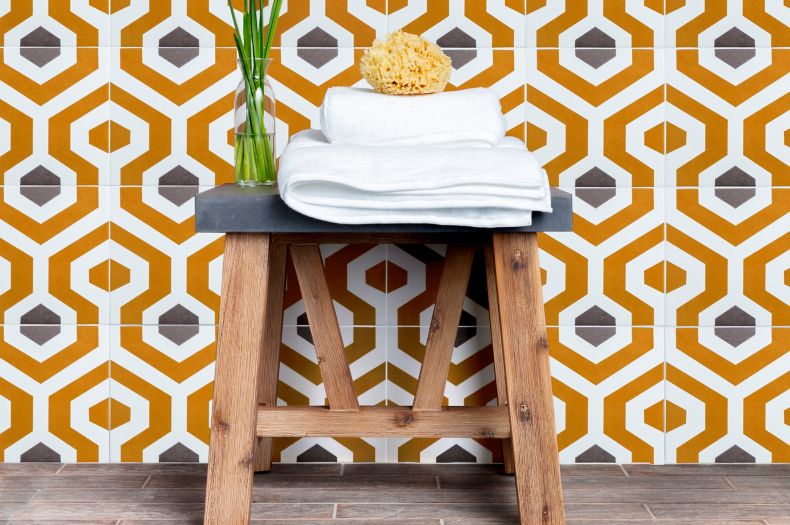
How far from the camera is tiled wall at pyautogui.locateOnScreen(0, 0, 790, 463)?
180 cm

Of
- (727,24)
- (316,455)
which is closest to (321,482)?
(316,455)

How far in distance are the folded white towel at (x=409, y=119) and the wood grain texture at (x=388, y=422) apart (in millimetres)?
444

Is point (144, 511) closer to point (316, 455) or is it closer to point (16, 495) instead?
point (16, 495)

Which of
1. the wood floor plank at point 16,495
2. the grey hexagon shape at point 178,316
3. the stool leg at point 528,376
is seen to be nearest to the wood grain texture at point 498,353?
the stool leg at point 528,376

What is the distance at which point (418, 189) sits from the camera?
1.29 m

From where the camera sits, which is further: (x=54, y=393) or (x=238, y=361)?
(x=54, y=393)

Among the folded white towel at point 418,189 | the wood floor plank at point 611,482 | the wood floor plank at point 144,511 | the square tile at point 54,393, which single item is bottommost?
the wood floor plank at point 611,482

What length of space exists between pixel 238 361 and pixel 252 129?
0.40 meters

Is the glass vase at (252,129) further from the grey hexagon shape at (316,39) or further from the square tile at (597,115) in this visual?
the square tile at (597,115)

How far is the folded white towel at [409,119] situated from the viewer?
1.46 m

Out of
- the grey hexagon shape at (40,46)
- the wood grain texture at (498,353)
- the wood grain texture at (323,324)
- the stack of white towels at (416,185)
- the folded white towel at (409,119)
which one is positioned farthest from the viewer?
the grey hexagon shape at (40,46)

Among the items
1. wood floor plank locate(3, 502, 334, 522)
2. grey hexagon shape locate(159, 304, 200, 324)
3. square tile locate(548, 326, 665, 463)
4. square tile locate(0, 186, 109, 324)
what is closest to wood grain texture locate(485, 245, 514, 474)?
square tile locate(548, 326, 665, 463)

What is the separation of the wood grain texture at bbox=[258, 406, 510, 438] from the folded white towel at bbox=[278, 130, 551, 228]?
353 millimetres

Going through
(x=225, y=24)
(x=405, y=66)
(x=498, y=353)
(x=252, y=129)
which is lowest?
(x=498, y=353)
